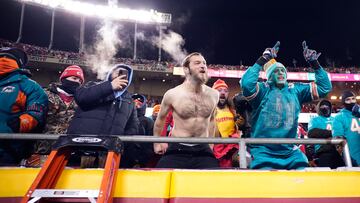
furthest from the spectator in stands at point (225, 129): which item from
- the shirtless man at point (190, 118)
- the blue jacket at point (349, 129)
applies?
the blue jacket at point (349, 129)

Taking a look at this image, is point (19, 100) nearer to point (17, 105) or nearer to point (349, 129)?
point (17, 105)

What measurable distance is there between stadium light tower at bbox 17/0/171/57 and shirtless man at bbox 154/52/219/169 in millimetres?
27211

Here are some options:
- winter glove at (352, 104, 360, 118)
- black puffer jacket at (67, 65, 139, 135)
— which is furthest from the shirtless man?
winter glove at (352, 104, 360, 118)

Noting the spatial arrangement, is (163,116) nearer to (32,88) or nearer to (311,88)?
(32,88)

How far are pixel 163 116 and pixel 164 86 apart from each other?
27.9m

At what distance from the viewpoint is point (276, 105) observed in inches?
127

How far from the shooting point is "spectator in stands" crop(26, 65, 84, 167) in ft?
11.3

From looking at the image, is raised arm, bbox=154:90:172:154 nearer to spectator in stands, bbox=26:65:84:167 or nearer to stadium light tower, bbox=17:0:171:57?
spectator in stands, bbox=26:65:84:167

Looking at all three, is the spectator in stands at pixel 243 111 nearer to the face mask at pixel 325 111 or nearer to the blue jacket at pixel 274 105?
the blue jacket at pixel 274 105

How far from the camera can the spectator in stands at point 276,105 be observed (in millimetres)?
2979

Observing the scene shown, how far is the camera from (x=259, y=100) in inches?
130

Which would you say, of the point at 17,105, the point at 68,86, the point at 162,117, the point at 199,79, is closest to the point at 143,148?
the point at 162,117

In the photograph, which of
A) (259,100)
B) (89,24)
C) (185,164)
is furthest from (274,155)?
(89,24)

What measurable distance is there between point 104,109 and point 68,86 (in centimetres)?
106
